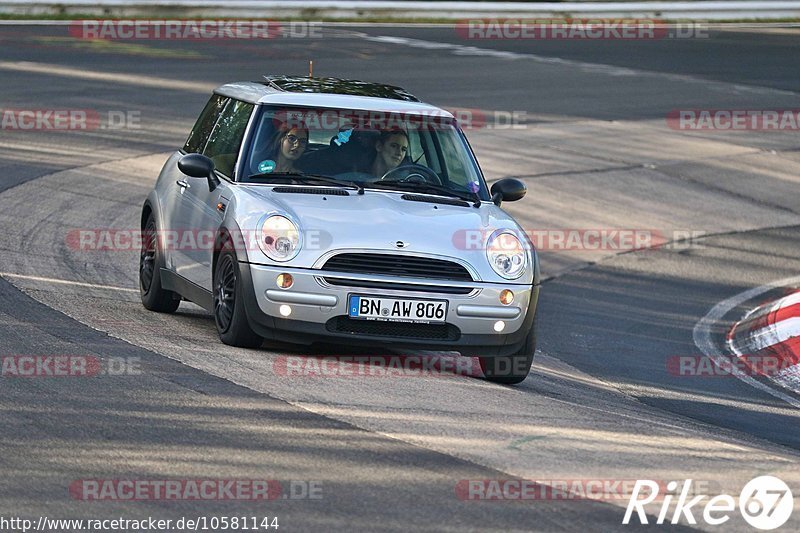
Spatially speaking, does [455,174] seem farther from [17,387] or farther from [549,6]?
[549,6]

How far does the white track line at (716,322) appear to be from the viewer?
10.6 meters

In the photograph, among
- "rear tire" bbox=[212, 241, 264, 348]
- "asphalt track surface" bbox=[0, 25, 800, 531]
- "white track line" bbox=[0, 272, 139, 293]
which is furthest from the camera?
"white track line" bbox=[0, 272, 139, 293]

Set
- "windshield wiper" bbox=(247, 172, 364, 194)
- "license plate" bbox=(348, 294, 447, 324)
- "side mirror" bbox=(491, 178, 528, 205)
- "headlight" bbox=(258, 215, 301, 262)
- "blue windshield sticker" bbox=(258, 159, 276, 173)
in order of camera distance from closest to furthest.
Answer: "license plate" bbox=(348, 294, 447, 324)
"headlight" bbox=(258, 215, 301, 262)
"windshield wiper" bbox=(247, 172, 364, 194)
"blue windshield sticker" bbox=(258, 159, 276, 173)
"side mirror" bbox=(491, 178, 528, 205)

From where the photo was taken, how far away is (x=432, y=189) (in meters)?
9.21

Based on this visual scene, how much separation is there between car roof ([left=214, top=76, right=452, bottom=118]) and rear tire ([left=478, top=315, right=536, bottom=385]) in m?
1.85

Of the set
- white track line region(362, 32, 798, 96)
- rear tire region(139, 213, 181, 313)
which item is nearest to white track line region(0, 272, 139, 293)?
rear tire region(139, 213, 181, 313)

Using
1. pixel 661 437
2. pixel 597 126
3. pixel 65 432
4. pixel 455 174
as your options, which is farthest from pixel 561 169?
pixel 65 432

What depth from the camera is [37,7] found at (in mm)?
28844

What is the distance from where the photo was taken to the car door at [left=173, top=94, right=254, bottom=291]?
9.19m

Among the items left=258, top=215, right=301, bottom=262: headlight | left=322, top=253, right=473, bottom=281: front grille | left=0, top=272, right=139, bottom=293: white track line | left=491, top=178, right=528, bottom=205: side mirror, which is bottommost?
left=0, top=272, right=139, bottom=293: white track line

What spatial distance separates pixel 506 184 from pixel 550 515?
3.96 meters

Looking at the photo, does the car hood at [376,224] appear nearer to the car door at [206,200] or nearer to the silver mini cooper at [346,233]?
the silver mini cooper at [346,233]

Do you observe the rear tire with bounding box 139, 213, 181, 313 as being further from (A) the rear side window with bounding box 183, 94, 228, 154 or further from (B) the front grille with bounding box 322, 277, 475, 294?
(B) the front grille with bounding box 322, 277, 475, 294

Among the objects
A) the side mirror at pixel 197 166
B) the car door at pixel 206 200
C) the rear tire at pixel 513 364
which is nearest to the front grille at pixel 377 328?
the rear tire at pixel 513 364
